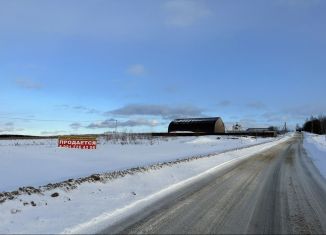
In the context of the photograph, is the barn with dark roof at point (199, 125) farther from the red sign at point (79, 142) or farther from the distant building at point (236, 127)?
the red sign at point (79, 142)

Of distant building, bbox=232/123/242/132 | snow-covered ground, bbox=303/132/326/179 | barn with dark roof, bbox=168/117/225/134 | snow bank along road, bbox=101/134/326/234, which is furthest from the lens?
distant building, bbox=232/123/242/132

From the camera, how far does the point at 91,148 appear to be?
32.1 metres

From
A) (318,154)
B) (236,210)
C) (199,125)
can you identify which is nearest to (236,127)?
(199,125)

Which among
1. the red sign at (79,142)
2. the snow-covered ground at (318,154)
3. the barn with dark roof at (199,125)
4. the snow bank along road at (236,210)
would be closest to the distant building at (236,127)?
the barn with dark roof at (199,125)

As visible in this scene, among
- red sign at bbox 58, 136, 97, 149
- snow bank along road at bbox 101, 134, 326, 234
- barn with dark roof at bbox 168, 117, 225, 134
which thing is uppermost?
barn with dark roof at bbox 168, 117, 225, 134

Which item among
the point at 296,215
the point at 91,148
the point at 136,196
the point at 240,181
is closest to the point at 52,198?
the point at 136,196

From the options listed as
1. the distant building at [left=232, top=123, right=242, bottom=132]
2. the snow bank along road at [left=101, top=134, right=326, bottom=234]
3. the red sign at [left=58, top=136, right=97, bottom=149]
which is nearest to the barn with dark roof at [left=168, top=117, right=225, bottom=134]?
the distant building at [left=232, top=123, right=242, bottom=132]

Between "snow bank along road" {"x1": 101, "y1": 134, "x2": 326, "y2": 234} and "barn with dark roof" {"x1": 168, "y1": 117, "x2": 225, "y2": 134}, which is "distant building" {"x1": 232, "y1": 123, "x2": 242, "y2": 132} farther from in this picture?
"snow bank along road" {"x1": 101, "y1": 134, "x2": 326, "y2": 234}

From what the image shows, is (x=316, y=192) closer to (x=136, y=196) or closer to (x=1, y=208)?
(x=136, y=196)

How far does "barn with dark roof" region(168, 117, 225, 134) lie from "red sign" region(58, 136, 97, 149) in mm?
94703

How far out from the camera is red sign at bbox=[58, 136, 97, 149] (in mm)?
32062

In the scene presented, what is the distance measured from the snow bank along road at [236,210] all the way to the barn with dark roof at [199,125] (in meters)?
113

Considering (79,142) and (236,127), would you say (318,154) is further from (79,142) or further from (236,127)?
(236,127)

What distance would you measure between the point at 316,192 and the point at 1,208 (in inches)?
358
